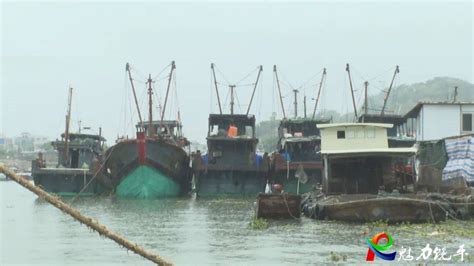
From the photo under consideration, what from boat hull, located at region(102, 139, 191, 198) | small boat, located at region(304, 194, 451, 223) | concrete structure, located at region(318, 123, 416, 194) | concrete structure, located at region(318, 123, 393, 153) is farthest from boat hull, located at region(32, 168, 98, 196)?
small boat, located at region(304, 194, 451, 223)

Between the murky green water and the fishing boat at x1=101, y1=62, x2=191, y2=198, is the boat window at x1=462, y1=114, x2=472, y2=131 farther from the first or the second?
the fishing boat at x1=101, y1=62, x2=191, y2=198

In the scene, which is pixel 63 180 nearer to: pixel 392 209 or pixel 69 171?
pixel 69 171

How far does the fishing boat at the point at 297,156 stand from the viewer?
41.2 m

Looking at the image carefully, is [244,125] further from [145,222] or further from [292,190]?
[145,222]

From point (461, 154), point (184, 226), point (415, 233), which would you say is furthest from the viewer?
point (461, 154)

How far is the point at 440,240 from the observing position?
18.4m

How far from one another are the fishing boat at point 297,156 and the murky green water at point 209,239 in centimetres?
1271

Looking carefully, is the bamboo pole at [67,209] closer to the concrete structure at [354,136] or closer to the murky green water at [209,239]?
the murky green water at [209,239]

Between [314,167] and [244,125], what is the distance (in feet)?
20.8

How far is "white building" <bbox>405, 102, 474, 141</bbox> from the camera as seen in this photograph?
106 feet

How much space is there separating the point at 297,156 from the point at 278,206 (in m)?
19.7

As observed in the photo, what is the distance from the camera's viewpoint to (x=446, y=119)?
32688mm

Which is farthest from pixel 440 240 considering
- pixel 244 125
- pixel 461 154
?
pixel 244 125

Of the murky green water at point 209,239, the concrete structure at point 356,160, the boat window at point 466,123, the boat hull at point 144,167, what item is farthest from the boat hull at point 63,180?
the boat window at point 466,123
